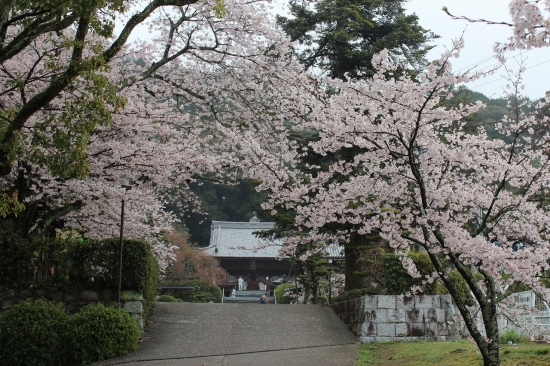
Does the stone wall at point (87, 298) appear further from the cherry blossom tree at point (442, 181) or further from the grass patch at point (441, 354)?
the grass patch at point (441, 354)

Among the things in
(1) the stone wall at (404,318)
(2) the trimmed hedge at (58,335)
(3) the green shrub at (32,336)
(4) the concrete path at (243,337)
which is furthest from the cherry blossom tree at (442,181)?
(3) the green shrub at (32,336)

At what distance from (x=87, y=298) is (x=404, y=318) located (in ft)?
20.6

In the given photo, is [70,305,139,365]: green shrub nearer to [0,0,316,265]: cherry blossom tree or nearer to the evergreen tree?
[0,0,316,265]: cherry blossom tree

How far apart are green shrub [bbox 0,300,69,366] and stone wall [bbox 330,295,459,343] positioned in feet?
18.4

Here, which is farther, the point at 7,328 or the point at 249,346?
the point at 249,346

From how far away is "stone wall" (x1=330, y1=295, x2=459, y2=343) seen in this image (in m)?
10.1

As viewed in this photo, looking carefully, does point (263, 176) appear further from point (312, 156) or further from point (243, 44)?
point (312, 156)

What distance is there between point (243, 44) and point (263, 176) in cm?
307

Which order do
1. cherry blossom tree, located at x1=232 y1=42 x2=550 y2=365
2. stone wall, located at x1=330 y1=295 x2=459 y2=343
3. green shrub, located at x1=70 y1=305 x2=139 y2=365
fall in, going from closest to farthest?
1. cherry blossom tree, located at x1=232 y1=42 x2=550 y2=365
2. green shrub, located at x1=70 y1=305 x2=139 y2=365
3. stone wall, located at x1=330 y1=295 x2=459 y2=343

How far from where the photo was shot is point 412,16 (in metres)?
15.0

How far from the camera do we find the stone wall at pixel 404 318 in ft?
33.0

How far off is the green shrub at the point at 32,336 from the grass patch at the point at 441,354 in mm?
4952

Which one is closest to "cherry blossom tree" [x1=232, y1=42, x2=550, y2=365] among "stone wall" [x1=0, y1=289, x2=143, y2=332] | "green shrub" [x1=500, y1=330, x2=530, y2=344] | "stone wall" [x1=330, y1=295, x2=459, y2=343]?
"green shrub" [x1=500, y1=330, x2=530, y2=344]

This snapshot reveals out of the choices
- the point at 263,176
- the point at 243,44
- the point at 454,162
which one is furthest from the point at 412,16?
the point at 454,162
